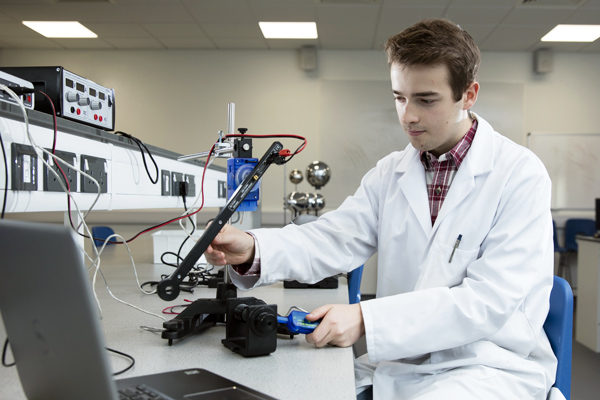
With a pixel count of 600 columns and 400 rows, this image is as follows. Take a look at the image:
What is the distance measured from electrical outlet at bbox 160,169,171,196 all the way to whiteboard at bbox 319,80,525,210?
329cm

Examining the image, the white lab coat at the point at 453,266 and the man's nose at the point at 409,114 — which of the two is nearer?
the white lab coat at the point at 453,266

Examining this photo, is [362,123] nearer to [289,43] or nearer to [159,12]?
[289,43]

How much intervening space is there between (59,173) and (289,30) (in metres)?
3.84

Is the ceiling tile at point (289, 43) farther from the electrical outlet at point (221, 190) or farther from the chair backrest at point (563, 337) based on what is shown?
the chair backrest at point (563, 337)

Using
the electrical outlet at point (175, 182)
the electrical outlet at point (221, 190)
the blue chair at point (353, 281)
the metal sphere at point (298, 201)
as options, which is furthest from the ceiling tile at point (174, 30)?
the blue chair at point (353, 281)

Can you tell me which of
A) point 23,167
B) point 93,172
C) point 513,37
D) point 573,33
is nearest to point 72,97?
point 93,172

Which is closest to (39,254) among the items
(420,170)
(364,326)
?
(364,326)

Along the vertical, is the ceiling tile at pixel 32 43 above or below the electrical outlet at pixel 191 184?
above

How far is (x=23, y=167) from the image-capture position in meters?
0.93

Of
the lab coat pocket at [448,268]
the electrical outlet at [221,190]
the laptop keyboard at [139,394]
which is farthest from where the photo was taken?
the electrical outlet at [221,190]

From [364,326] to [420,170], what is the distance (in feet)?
1.56

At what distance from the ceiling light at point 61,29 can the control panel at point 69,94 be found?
3.66 meters

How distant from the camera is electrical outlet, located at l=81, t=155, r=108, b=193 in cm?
117

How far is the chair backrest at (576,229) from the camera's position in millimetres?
4820
